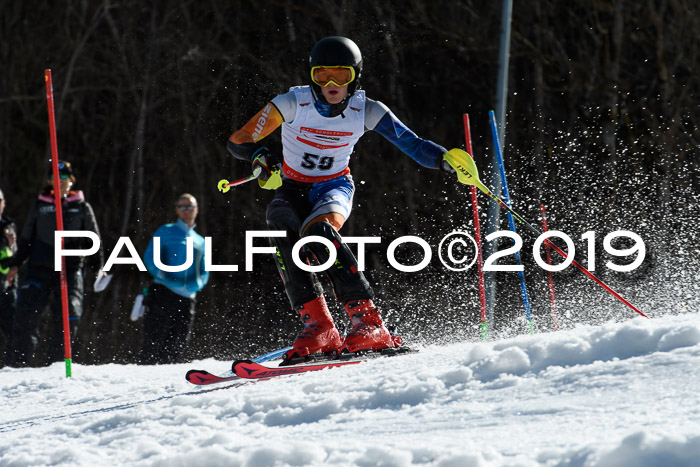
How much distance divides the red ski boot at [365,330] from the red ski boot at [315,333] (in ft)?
0.44

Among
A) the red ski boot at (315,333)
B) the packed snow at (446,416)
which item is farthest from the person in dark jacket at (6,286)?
the red ski boot at (315,333)

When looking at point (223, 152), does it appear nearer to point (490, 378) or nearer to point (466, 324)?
point (466, 324)

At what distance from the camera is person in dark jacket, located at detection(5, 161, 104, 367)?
596cm

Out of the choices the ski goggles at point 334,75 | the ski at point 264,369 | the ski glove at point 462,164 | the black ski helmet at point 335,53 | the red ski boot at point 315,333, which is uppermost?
the black ski helmet at point 335,53

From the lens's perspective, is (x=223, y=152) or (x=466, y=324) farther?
(x=223, y=152)

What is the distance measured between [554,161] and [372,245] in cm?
252

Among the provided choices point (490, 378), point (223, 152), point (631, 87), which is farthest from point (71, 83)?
point (490, 378)

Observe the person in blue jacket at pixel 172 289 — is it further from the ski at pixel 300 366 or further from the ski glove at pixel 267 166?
the ski at pixel 300 366

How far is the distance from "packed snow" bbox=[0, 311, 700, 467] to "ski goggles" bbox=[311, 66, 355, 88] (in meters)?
1.39

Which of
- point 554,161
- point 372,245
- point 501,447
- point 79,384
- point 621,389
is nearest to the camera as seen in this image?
point 501,447

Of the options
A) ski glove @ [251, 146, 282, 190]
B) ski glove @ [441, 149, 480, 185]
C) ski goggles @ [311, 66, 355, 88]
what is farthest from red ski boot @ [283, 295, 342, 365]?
ski goggles @ [311, 66, 355, 88]

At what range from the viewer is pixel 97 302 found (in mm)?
11562

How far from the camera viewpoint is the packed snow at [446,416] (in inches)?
76.7

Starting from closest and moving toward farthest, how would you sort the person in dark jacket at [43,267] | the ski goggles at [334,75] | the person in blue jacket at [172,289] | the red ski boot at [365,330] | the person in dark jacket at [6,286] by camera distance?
1. the red ski boot at [365,330]
2. the ski goggles at [334,75]
3. the person in dark jacket at [43,267]
4. the person in blue jacket at [172,289]
5. the person in dark jacket at [6,286]
